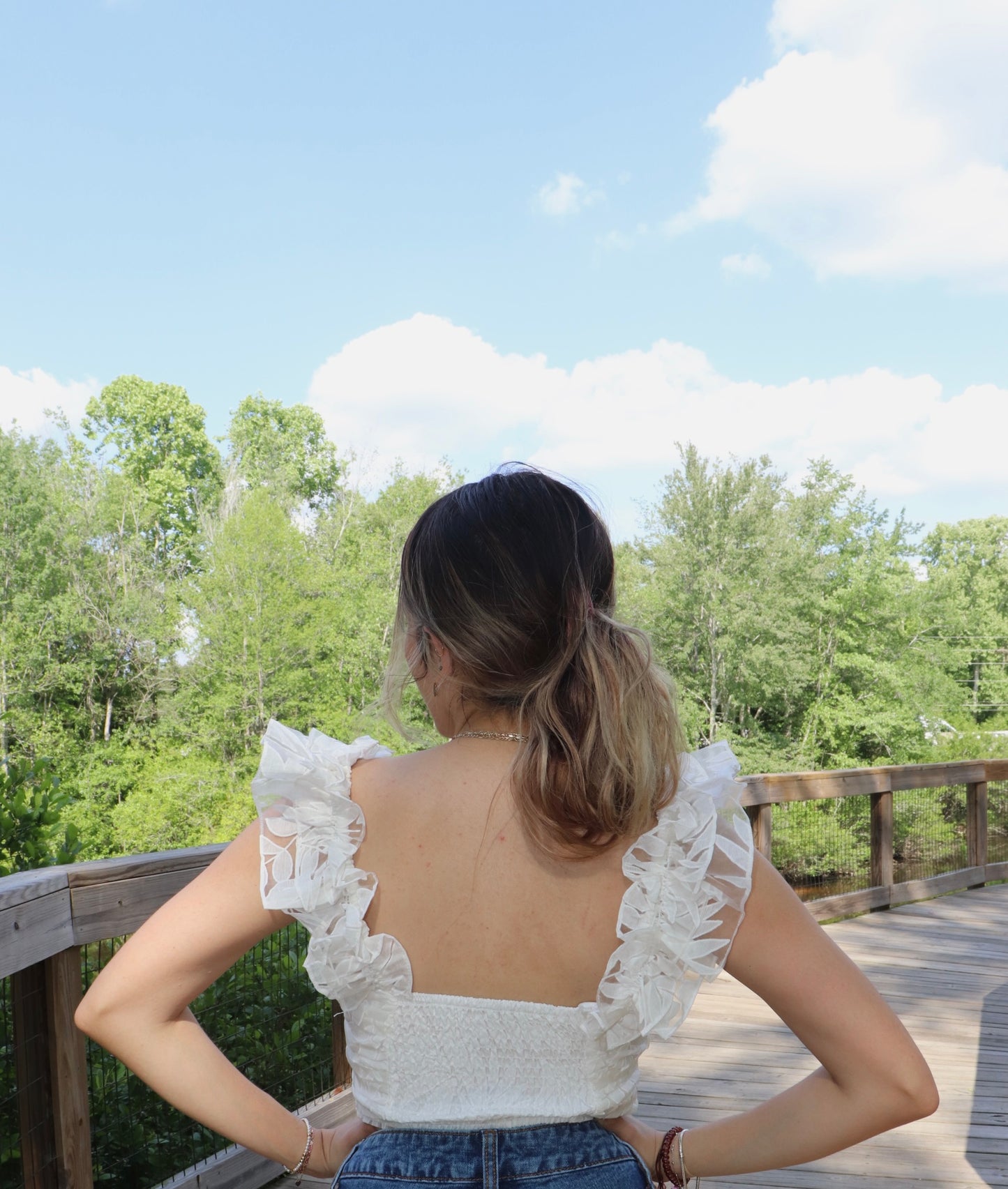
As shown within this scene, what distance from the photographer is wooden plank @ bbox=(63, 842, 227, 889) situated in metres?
1.54

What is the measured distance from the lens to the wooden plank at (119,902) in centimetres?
153

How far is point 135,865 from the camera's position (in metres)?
1.66

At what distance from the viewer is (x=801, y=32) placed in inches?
1127

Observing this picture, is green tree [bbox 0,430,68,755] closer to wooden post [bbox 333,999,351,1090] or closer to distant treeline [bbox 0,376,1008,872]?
distant treeline [bbox 0,376,1008,872]

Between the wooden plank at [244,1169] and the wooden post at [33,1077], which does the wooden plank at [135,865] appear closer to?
the wooden post at [33,1077]

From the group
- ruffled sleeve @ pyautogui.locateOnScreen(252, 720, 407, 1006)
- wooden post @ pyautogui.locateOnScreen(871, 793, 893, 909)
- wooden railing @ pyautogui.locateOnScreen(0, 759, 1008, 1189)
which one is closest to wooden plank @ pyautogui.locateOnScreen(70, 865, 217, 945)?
wooden railing @ pyautogui.locateOnScreen(0, 759, 1008, 1189)

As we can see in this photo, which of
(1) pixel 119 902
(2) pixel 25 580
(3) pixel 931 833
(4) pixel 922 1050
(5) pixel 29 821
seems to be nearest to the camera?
(1) pixel 119 902

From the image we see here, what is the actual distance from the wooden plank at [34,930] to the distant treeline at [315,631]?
744 inches

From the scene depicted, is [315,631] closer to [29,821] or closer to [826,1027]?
[29,821]

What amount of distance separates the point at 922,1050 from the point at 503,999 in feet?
9.79

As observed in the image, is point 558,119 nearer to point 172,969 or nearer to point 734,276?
point 734,276

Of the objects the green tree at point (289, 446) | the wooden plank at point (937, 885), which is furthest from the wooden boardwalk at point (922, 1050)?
the green tree at point (289, 446)

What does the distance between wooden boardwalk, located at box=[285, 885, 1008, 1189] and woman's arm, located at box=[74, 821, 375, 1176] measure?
1.40 meters

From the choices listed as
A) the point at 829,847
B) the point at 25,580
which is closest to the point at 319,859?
the point at 829,847
